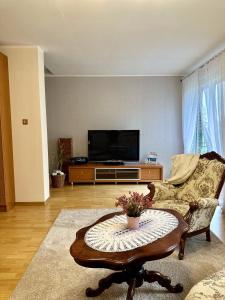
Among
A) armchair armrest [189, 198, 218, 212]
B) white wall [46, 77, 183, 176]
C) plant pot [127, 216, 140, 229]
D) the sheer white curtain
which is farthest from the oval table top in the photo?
white wall [46, 77, 183, 176]

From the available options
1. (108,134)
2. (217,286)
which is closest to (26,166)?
(108,134)

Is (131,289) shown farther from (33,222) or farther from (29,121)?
(29,121)

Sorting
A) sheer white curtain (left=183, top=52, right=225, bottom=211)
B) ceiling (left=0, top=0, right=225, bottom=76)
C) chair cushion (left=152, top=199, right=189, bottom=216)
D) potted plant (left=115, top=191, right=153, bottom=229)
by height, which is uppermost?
ceiling (left=0, top=0, right=225, bottom=76)

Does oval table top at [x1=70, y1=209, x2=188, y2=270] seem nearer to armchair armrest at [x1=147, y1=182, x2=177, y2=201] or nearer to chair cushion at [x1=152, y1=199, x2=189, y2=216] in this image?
chair cushion at [x1=152, y1=199, x2=189, y2=216]

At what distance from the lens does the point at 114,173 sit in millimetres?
5789

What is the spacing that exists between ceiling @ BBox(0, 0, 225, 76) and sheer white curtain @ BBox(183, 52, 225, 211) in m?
0.33

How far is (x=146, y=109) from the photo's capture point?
6137 mm

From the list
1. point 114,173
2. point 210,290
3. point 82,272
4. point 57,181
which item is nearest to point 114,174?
point 114,173

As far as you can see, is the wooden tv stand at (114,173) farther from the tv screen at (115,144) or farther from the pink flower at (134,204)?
the pink flower at (134,204)

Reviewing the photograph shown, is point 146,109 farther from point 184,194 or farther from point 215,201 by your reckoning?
point 215,201

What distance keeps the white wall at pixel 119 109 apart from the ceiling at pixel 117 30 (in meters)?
1.09

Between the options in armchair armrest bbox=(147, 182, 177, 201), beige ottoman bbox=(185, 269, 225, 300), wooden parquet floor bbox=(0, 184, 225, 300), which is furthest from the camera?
armchair armrest bbox=(147, 182, 177, 201)

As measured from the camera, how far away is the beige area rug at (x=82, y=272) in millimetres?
1980

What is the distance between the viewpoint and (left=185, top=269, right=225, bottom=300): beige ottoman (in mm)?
1266
